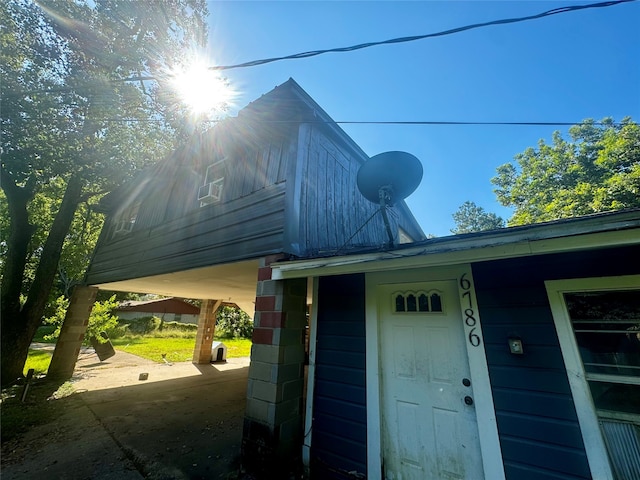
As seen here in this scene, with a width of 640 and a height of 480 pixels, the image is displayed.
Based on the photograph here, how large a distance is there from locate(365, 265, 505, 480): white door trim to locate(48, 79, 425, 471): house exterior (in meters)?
0.58

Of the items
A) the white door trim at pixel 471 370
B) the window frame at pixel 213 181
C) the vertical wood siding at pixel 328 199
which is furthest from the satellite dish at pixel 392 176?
the window frame at pixel 213 181

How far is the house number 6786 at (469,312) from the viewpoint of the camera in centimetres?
256

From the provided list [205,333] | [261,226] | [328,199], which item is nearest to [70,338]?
[205,333]

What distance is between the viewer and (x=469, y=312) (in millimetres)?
2643

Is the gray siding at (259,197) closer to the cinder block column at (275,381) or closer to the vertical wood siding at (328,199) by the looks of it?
the vertical wood siding at (328,199)

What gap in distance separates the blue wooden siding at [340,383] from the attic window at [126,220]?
23.5 feet

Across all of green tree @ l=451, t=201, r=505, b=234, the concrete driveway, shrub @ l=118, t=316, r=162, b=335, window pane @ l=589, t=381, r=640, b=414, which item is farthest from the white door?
green tree @ l=451, t=201, r=505, b=234

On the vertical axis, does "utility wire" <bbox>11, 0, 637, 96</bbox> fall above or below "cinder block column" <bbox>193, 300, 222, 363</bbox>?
above

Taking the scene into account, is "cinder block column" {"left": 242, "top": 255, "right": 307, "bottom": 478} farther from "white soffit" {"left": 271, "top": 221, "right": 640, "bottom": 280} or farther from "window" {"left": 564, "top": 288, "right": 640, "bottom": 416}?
"window" {"left": 564, "top": 288, "right": 640, "bottom": 416}

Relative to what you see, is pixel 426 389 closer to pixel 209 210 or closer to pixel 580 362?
pixel 580 362

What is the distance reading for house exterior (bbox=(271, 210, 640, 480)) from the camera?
1986 mm

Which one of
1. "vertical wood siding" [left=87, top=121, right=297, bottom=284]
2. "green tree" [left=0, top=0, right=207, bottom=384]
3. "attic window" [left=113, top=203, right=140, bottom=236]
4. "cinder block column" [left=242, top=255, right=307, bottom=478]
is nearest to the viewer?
"cinder block column" [left=242, top=255, right=307, bottom=478]

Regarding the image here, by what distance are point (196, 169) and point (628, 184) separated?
17980 millimetres

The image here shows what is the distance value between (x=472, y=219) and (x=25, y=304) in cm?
3761
